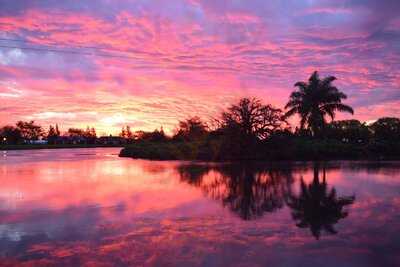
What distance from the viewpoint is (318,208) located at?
498 inches

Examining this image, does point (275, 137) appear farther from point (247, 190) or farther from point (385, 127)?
point (385, 127)

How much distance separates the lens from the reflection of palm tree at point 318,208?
10.3 metres

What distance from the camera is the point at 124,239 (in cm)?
880

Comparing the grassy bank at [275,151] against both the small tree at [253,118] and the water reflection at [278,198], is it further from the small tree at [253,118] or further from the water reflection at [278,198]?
the water reflection at [278,198]

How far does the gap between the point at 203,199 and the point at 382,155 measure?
39.8m

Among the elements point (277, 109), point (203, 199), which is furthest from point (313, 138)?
point (203, 199)

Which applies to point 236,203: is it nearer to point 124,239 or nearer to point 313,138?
point 124,239

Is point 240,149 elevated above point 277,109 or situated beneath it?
situated beneath

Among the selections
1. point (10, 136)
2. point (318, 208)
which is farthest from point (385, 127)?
point (10, 136)

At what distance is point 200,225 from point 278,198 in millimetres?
5147

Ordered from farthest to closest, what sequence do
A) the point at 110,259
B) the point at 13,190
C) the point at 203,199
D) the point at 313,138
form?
the point at 313,138, the point at 13,190, the point at 203,199, the point at 110,259

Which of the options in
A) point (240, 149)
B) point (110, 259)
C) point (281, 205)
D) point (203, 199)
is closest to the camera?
point (110, 259)

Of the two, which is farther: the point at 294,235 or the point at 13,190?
the point at 13,190

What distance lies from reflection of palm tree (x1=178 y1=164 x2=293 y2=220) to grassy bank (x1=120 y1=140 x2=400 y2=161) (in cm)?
1527
